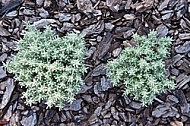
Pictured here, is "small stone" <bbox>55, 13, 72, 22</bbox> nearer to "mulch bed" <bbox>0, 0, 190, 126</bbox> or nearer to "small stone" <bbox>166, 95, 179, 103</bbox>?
"mulch bed" <bbox>0, 0, 190, 126</bbox>

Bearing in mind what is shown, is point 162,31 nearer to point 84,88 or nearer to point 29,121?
point 84,88

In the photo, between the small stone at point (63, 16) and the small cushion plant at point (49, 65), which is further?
the small stone at point (63, 16)

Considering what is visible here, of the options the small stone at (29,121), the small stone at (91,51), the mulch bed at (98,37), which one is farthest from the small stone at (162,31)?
the small stone at (29,121)

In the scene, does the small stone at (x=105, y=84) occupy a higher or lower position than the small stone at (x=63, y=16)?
lower

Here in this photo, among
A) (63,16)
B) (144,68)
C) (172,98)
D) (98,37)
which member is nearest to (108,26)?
(98,37)

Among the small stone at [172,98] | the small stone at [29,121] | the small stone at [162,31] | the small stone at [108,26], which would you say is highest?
the small stone at [108,26]

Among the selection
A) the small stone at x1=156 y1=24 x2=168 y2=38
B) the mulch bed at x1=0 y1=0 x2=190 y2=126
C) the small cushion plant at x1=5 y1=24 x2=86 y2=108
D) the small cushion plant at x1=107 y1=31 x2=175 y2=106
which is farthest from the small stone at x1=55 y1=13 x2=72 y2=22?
the small stone at x1=156 y1=24 x2=168 y2=38

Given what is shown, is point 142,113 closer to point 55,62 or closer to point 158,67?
point 158,67

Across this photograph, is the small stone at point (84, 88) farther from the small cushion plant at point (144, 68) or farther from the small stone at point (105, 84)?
the small cushion plant at point (144, 68)

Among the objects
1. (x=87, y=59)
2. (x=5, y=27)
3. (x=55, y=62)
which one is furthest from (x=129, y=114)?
(x=5, y=27)
